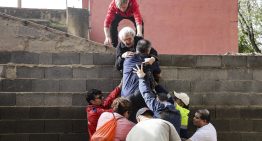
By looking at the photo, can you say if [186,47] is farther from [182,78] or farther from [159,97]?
[159,97]

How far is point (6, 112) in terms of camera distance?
720 centimetres

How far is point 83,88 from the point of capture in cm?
737

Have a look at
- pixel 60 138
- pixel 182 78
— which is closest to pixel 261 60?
pixel 182 78

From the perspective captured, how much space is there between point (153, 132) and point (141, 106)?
55.7 inches

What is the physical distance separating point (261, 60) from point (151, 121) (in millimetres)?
3918

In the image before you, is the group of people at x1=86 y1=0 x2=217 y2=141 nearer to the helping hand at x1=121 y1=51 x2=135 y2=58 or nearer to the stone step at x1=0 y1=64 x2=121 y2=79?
the helping hand at x1=121 y1=51 x2=135 y2=58

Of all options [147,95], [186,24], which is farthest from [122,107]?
[186,24]

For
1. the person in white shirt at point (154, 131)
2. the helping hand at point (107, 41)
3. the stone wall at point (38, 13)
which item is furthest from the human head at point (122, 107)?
the stone wall at point (38, 13)

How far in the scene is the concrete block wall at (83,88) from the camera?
→ 7215mm

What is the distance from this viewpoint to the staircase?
7.21m

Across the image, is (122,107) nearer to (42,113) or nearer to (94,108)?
(94,108)

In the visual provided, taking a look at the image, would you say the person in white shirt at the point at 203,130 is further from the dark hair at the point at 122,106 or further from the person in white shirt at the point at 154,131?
the person in white shirt at the point at 154,131

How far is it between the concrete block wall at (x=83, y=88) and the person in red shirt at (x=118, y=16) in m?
0.42

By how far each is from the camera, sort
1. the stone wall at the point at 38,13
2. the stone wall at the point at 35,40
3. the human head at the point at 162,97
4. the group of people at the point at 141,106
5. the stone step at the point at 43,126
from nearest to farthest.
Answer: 1. the group of people at the point at 141,106
2. the human head at the point at 162,97
3. the stone step at the point at 43,126
4. the stone wall at the point at 35,40
5. the stone wall at the point at 38,13
